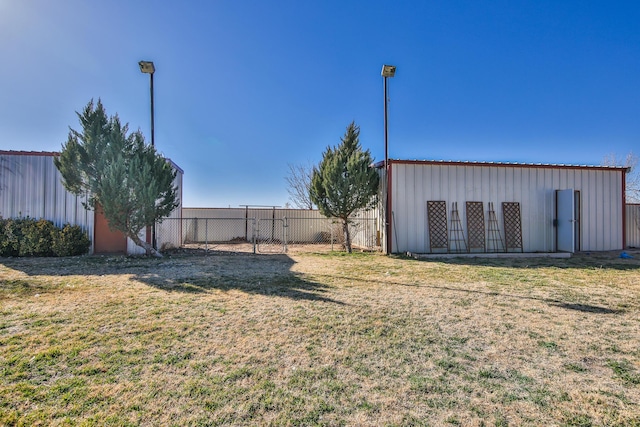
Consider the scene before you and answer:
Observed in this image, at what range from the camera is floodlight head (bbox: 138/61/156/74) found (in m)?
8.90

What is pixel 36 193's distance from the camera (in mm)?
9242

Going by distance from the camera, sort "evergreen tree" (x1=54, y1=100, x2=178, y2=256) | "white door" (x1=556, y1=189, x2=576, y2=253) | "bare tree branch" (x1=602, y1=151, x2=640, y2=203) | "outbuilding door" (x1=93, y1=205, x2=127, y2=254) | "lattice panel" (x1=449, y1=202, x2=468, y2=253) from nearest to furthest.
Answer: "evergreen tree" (x1=54, y1=100, x2=178, y2=256) < "outbuilding door" (x1=93, y1=205, x2=127, y2=254) < "white door" (x1=556, y1=189, x2=576, y2=253) < "lattice panel" (x1=449, y1=202, x2=468, y2=253) < "bare tree branch" (x1=602, y1=151, x2=640, y2=203)

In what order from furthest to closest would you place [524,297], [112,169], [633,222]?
1. [633,222]
2. [112,169]
3. [524,297]

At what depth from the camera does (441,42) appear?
8.95 m

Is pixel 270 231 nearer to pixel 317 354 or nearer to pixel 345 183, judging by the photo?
pixel 345 183

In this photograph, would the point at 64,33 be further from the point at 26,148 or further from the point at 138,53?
the point at 26,148

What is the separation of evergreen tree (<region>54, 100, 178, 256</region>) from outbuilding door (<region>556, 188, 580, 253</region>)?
12.8 meters

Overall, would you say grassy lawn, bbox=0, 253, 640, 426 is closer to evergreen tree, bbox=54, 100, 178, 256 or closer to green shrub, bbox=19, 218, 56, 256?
evergreen tree, bbox=54, 100, 178, 256

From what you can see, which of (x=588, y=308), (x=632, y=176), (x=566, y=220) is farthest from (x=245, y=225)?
(x=632, y=176)

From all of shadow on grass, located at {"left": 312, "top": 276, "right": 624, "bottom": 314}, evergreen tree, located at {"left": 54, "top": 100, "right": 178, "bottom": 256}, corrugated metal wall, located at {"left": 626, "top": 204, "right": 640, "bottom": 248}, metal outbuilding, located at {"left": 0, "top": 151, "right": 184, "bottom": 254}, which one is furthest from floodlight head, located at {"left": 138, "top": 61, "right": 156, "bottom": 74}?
corrugated metal wall, located at {"left": 626, "top": 204, "right": 640, "bottom": 248}

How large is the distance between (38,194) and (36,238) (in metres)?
1.48

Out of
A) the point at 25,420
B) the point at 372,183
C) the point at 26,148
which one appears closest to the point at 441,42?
the point at 372,183

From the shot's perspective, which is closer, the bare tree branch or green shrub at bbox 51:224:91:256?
green shrub at bbox 51:224:91:256

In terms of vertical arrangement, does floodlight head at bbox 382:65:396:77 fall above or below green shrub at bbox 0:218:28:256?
above
